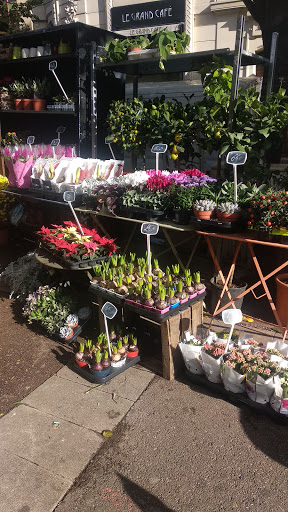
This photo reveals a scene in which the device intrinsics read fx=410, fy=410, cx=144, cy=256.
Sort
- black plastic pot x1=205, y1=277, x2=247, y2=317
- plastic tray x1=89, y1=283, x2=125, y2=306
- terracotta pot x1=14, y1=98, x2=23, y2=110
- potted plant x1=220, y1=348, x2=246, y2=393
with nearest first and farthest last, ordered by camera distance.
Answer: potted plant x1=220, y1=348, x2=246, y2=393
plastic tray x1=89, y1=283, x2=125, y2=306
black plastic pot x1=205, y1=277, x2=247, y2=317
terracotta pot x1=14, y1=98, x2=23, y2=110

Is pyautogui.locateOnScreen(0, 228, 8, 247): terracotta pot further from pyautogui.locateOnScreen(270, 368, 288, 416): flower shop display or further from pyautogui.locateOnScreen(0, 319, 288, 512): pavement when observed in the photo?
pyautogui.locateOnScreen(270, 368, 288, 416): flower shop display

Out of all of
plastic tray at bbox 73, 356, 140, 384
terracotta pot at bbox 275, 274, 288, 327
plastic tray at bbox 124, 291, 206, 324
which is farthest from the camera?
terracotta pot at bbox 275, 274, 288, 327

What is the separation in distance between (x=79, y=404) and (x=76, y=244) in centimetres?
167

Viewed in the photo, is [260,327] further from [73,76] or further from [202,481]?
[73,76]

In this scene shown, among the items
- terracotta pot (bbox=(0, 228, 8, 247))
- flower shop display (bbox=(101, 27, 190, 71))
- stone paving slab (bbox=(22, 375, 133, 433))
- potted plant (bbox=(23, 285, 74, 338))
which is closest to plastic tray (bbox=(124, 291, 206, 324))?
stone paving slab (bbox=(22, 375, 133, 433))

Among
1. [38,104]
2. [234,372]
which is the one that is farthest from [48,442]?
[38,104]

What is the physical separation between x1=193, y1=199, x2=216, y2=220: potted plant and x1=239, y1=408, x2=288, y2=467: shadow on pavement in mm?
1765

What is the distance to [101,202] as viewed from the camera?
481 cm

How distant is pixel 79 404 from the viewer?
3.30 meters

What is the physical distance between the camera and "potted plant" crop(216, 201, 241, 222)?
12.5 feet

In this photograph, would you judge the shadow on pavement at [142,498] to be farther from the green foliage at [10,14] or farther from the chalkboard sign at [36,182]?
the green foliage at [10,14]

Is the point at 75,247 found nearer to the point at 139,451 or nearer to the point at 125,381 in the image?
the point at 125,381

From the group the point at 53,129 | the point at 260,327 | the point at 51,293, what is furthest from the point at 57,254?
the point at 53,129

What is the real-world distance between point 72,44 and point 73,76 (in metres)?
0.54
